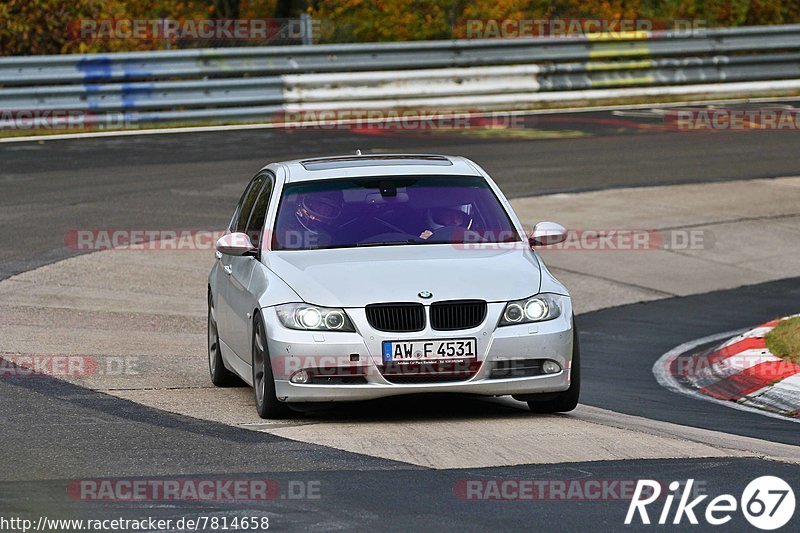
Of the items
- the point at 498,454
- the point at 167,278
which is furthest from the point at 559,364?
the point at 167,278

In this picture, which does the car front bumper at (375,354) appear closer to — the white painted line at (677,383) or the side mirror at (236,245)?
the side mirror at (236,245)

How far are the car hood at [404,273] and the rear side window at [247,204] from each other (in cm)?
123

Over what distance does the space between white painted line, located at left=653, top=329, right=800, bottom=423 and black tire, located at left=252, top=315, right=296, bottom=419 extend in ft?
10.4

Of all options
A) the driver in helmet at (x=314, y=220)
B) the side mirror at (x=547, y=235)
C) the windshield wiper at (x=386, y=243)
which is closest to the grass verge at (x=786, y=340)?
the side mirror at (x=547, y=235)

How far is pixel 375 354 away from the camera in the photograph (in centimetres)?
857

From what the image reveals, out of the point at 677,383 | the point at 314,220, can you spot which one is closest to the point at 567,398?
the point at 314,220

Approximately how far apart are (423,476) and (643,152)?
15858 mm

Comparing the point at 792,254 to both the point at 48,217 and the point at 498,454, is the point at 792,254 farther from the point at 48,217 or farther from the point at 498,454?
the point at 498,454

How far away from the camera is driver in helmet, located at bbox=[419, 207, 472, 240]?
9.68 m

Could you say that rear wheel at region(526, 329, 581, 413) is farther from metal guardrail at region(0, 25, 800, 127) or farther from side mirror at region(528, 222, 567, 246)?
metal guardrail at region(0, 25, 800, 127)

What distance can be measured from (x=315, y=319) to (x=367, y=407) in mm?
1046

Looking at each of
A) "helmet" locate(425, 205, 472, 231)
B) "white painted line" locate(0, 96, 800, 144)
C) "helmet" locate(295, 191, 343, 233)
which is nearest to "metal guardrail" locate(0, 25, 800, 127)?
"white painted line" locate(0, 96, 800, 144)

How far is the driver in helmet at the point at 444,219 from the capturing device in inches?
381

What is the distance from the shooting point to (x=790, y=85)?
93.5ft
